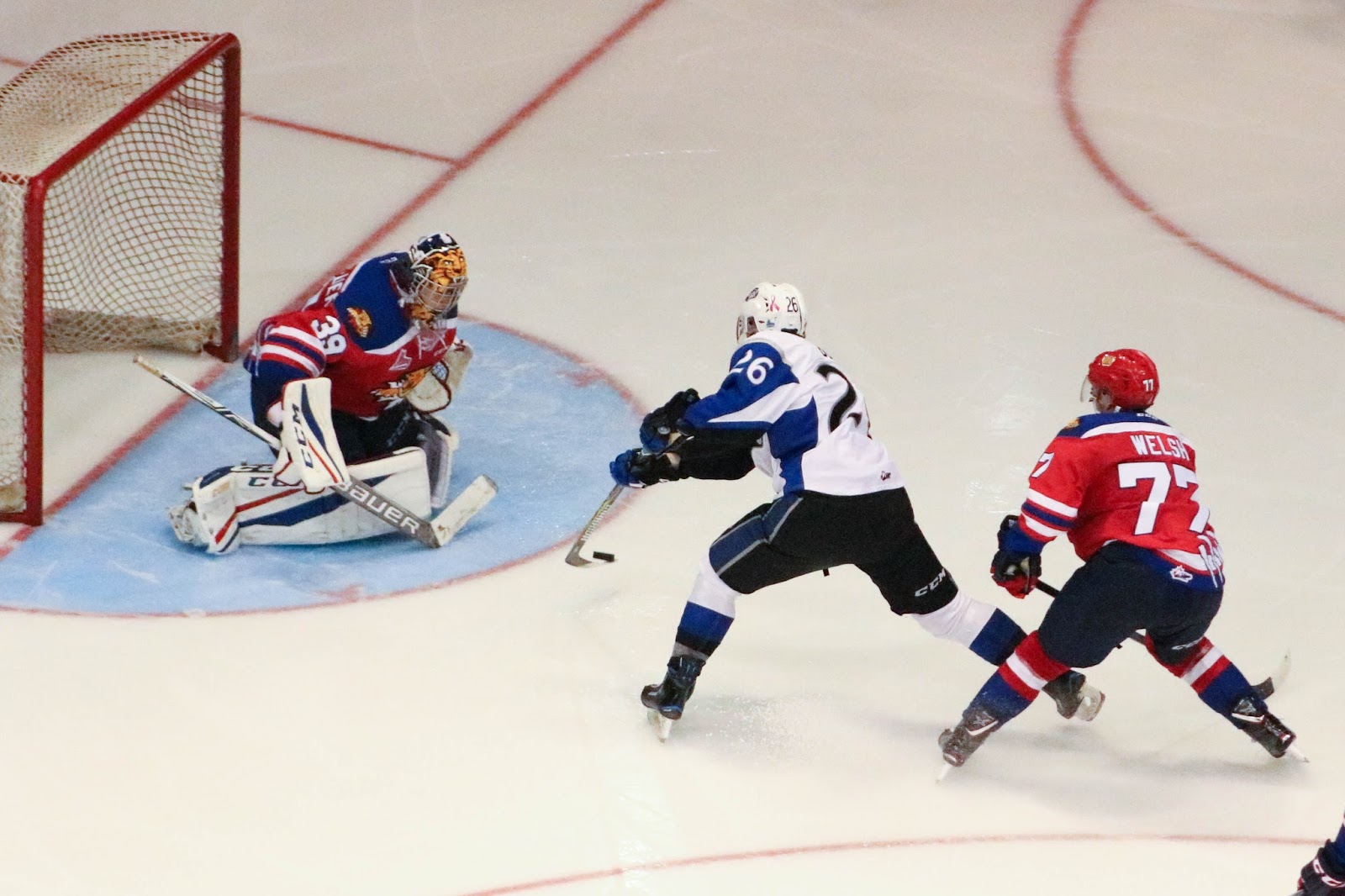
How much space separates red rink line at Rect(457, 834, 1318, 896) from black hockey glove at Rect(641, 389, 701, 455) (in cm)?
89

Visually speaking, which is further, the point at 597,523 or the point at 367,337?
the point at 367,337

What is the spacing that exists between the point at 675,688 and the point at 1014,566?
0.72 metres

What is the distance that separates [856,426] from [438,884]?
3.97 feet

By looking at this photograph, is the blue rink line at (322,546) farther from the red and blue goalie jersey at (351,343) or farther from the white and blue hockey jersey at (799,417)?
→ the white and blue hockey jersey at (799,417)

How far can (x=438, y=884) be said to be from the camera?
3418 millimetres

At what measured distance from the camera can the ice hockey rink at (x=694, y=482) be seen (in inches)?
143

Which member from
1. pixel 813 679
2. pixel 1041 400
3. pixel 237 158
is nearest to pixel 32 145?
pixel 237 158

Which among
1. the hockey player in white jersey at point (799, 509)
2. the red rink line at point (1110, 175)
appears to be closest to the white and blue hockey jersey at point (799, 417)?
the hockey player in white jersey at point (799, 509)

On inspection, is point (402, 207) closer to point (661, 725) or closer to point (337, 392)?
point (337, 392)

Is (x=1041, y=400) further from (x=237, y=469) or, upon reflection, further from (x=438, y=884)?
(x=438, y=884)

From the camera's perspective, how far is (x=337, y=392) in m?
4.61

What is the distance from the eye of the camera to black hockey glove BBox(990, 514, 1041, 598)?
367 cm

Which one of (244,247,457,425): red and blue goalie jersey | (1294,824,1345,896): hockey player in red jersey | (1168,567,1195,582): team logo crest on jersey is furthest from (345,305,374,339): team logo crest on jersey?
(1294,824,1345,896): hockey player in red jersey

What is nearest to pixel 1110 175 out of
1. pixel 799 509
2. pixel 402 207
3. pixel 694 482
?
pixel 402 207
